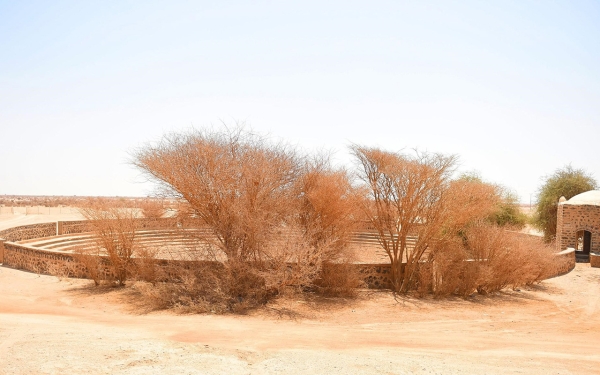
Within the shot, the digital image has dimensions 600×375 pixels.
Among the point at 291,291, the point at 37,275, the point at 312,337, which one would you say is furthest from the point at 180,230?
the point at 312,337

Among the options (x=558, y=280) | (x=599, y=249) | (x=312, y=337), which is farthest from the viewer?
(x=599, y=249)

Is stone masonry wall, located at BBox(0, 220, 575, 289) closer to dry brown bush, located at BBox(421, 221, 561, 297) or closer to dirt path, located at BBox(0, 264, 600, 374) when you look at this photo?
dirt path, located at BBox(0, 264, 600, 374)

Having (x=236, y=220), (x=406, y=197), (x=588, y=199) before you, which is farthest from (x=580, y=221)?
(x=236, y=220)

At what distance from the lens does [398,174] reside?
1422 cm

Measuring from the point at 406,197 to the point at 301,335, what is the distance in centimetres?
671

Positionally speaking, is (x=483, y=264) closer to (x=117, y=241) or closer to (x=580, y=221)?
(x=580, y=221)

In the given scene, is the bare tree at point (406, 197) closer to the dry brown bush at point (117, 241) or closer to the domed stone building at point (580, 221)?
the dry brown bush at point (117, 241)

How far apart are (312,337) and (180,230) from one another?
658 cm

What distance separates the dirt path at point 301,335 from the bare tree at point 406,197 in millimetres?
1462

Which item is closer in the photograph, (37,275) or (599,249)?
(37,275)

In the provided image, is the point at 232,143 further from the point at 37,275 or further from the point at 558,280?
the point at 558,280

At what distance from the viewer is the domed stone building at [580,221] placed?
2216cm

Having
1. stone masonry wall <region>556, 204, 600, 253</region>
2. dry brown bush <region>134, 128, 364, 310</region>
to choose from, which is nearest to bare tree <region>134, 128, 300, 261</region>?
dry brown bush <region>134, 128, 364, 310</region>

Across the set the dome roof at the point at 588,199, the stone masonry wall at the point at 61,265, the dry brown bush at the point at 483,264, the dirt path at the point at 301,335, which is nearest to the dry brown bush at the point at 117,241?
the stone masonry wall at the point at 61,265
